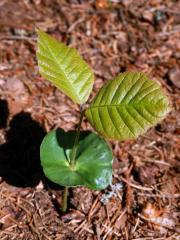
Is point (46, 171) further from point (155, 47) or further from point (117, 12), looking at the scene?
point (117, 12)

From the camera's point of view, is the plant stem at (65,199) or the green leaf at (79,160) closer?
the green leaf at (79,160)

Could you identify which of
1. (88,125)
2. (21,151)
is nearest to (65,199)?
(21,151)

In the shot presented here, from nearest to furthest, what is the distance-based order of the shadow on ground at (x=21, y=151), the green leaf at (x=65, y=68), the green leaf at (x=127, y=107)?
the green leaf at (x=127, y=107)
the green leaf at (x=65, y=68)
the shadow on ground at (x=21, y=151)

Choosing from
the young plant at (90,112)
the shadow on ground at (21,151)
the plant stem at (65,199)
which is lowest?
the plant stem at (65,199)

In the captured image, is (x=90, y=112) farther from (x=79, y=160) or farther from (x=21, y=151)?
(x=21, y=151)

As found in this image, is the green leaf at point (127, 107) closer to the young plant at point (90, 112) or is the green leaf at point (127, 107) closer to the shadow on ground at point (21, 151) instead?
the young plant at point (90, 112)

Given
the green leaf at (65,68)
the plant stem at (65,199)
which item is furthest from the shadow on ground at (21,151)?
the green leaf at (65,68)

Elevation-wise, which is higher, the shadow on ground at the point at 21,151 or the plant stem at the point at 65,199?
the shadow on ground at the point at 21,151

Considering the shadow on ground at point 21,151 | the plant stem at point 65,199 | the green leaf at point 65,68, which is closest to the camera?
the green leaf at point 65,68

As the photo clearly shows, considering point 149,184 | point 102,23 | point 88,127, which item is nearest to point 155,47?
point 102,23
